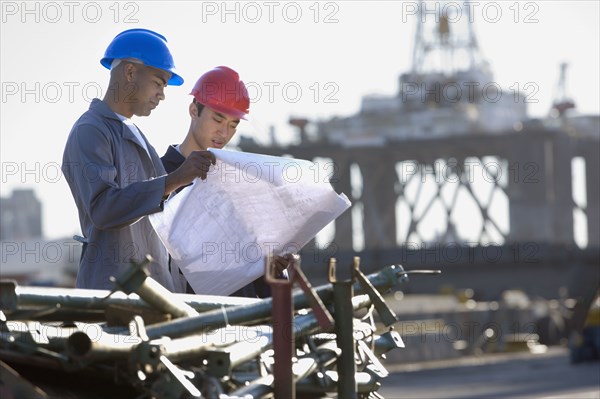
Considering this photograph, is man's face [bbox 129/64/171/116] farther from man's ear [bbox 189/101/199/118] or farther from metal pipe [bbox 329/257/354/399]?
metal pipe [bbox 329/257/354/399]

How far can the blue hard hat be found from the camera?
560 cm

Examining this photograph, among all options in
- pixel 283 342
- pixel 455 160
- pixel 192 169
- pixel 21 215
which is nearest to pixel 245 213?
pixel 192 169

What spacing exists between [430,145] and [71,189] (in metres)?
75.2

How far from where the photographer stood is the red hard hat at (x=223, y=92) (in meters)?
6.42

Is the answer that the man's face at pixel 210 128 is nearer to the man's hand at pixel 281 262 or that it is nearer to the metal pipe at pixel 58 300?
the man's hand at pixel 281 262

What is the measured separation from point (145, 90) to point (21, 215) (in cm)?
14120

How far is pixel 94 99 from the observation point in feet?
18.3

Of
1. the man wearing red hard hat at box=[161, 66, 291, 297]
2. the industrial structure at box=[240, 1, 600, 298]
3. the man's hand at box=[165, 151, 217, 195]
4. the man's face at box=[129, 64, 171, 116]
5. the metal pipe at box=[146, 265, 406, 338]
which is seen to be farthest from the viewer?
the industrial structure at box=[240, 1, 600, 298]

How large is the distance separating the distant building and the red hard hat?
12471 centimetres

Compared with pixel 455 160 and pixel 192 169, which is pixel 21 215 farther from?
pixel 192 169

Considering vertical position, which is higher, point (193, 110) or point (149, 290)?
point (193, 110)

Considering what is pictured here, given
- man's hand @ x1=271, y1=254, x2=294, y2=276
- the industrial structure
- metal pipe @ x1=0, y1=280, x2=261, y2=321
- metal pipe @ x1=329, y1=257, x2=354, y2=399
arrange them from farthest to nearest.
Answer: the industrial structure
man's hand @ x1=271, y1=254, x2=294, y2=276
metal pipe @ x1=329, y1=257, x2=354, y2=399
metal pipe @ x1=0, y1=280, x2=261, y2=321

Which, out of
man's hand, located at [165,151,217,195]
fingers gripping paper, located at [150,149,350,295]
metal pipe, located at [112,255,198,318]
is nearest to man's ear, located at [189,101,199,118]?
fingers gripping paper, located at [150,149,350,295]

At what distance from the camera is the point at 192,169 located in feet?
16.5
